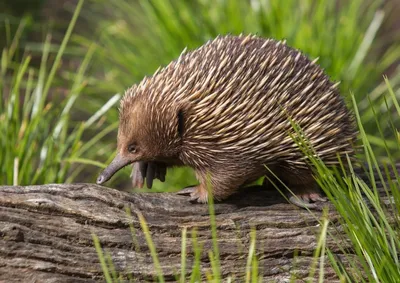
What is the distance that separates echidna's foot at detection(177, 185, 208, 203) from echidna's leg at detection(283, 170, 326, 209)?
0.99ft

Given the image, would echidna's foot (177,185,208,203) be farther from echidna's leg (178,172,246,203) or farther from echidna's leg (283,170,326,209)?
echidna's leg (283,170,326,209)

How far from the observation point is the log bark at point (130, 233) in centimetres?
196

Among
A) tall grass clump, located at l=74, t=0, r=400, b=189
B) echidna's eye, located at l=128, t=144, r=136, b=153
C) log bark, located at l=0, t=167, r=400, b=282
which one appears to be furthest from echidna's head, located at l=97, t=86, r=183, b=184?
tall grass clump, located at l=74, t=0, r=400, b=189

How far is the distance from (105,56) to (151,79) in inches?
72.8

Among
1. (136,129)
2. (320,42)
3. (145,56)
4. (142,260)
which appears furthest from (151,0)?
(142,260)

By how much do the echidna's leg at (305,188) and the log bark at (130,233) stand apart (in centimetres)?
4

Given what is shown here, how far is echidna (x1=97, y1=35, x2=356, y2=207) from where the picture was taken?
229 centimetres

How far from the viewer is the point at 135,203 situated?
2285mm

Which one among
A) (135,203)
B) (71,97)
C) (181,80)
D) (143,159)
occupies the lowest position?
(135,203)

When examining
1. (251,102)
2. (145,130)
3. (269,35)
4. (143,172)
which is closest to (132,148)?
(145,130)

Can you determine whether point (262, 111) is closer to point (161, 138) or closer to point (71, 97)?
point (161, 138)

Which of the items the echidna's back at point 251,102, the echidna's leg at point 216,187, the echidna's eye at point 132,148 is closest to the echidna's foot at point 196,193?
the echidna's leg at point 216,187

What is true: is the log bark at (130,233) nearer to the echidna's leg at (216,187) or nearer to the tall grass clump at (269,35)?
the echidna's leg at (216,187)

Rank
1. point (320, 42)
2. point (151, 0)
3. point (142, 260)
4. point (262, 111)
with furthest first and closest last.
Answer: point (151, 0)
point (320, 42)
point (262, 111)
point (142, 260)
